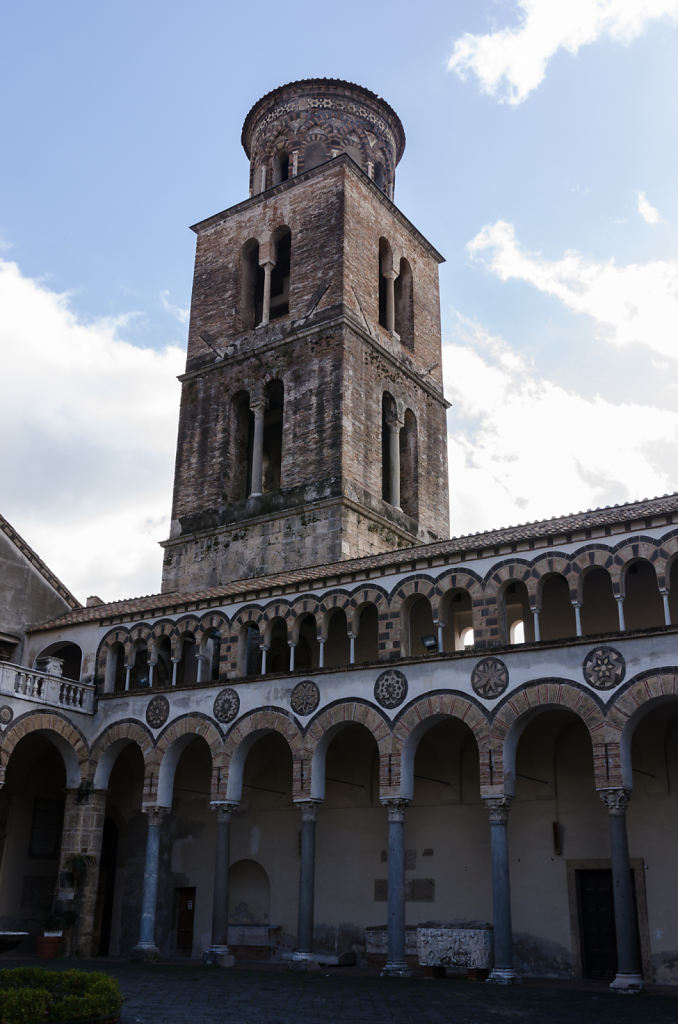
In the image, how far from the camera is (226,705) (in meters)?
22.0

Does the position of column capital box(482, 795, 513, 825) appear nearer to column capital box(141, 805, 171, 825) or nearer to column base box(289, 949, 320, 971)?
column base box(289, 949, 320, 971)

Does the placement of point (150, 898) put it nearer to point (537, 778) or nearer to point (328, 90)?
point (537, 778)

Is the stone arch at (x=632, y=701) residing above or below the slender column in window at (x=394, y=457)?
below

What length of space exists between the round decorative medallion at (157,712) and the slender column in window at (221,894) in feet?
8.31

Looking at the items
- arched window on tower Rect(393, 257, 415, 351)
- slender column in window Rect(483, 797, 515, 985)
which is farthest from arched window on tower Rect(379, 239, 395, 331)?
slender column in window Rect(483, 797, 515, 985)

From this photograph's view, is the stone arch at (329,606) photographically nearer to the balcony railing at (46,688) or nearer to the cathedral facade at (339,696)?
the cathedral facade at (339,696)

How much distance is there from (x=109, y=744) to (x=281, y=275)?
62.3 ft

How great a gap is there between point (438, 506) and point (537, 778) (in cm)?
1357

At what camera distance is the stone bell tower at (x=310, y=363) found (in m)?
29.5

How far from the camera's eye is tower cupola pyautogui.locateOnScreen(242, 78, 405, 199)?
3553 centimetres

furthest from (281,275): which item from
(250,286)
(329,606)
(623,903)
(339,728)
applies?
(623,903)

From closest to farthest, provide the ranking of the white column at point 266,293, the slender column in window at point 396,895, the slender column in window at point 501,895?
the slender column in window at point 501,895, the slender column in window at point 396,895, the white column at point 266,293

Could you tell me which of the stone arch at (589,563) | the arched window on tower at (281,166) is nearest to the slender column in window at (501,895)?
the stone arch at (589,563)

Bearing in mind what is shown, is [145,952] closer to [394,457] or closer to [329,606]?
[329,606]
